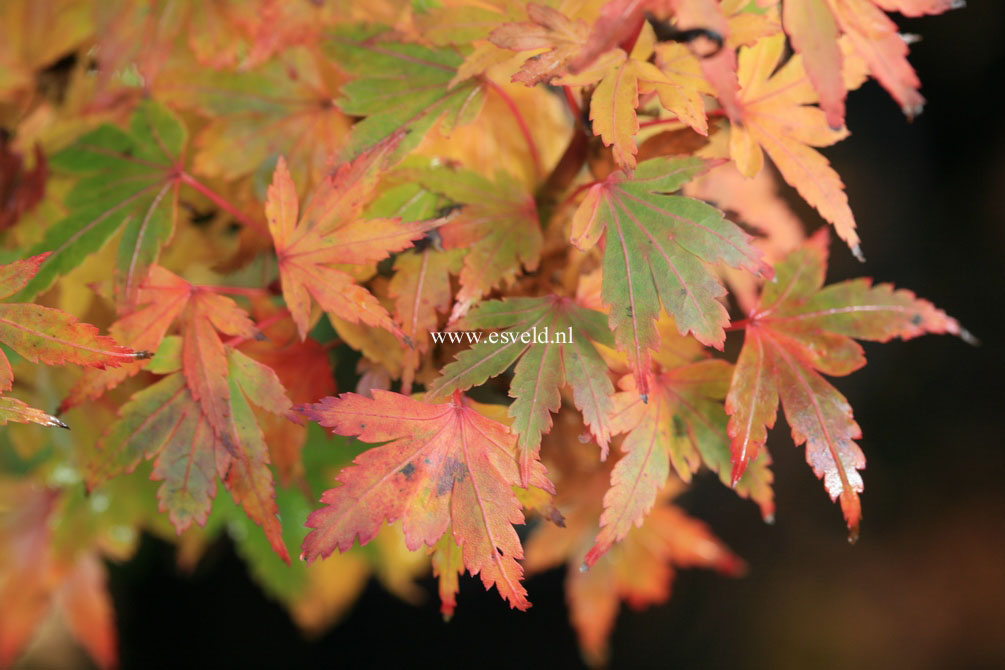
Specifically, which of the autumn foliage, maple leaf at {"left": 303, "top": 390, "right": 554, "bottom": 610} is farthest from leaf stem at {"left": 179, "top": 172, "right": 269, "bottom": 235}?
maple leaf at {"left": 303, "top": 390, "right": 554, "bottom": 610}

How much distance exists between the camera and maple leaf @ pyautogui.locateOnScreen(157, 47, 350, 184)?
65cm

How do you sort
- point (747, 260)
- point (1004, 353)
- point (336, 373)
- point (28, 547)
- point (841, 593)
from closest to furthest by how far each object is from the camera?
1. point (747, 260)
2. point (336, 373)
3. point (28, 547)
4. point (1004, 353)
5. point (841, 593)

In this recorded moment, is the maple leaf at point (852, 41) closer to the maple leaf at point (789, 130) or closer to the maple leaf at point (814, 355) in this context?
the maple leaf at point (789, 130)

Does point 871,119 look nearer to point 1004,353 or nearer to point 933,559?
point 1004,353

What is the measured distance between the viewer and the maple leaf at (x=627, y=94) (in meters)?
0.46

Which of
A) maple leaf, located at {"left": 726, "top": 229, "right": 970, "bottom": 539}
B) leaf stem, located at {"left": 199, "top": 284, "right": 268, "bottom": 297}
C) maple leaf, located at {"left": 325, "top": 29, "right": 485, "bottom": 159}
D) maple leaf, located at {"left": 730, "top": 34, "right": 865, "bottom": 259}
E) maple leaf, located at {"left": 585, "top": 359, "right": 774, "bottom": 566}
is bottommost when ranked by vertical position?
maple leaf, located at {"left": 585, "top": 359, "right": 774, "bottom": 566}

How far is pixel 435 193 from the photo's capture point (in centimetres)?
56

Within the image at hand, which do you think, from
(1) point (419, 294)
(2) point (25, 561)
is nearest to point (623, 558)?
(1) point (419, 294)

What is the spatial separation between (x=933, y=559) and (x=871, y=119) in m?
1.00

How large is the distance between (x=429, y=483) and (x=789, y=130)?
395 millimetres

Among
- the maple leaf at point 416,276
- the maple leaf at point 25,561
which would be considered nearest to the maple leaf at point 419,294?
the maple leaf at point 416,276

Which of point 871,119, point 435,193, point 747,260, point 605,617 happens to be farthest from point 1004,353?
point 435,193

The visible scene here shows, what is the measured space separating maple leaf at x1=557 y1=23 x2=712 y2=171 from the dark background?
3.75ft

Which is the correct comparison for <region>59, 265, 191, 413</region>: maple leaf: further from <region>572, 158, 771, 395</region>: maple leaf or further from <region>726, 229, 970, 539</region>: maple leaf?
<region>726, 229, 970, 539</region>: maple leaf
